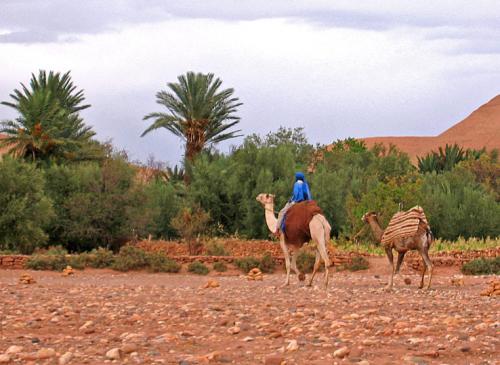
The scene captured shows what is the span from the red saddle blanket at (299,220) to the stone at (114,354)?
926 cm

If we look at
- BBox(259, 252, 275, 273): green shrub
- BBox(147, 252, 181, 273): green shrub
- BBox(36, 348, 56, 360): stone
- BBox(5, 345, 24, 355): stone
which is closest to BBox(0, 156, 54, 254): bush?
BBox(147, 252, 181, 273): green shrub

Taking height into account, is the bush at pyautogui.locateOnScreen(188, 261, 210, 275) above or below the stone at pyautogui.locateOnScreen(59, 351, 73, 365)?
above

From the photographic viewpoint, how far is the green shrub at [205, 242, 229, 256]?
104 feet

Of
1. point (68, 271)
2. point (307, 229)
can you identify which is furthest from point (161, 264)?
point (307, 229)

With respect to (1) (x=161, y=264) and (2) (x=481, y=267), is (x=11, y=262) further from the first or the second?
(2) (x=481, y=267)

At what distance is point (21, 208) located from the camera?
1276 inches

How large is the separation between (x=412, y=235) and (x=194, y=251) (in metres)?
15.8

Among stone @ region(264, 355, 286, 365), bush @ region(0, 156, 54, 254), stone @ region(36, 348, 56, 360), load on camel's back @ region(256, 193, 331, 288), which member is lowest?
stone @ region(264, 355, 286, 365)

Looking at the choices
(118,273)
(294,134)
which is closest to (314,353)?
(118,273)

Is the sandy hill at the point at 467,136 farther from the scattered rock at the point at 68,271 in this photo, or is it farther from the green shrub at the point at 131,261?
the scattered rock at the point at 68,271

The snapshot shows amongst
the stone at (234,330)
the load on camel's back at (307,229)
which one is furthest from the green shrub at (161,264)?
the stone at (234,330)

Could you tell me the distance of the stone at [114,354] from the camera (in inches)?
373

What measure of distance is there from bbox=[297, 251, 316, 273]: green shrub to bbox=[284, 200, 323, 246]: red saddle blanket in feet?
24.4

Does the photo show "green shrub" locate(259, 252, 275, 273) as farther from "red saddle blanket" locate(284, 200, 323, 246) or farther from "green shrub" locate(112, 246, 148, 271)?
"red saddle blanket" locate(284, 200, 323, 246)
